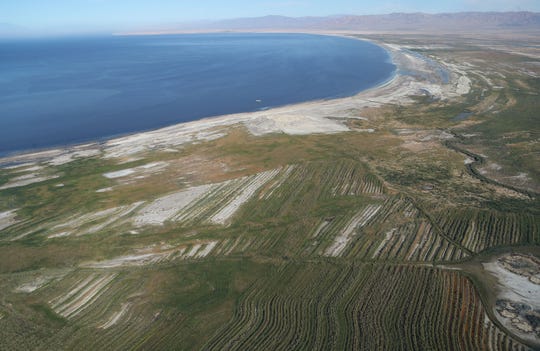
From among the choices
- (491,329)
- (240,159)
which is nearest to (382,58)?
(240,159)

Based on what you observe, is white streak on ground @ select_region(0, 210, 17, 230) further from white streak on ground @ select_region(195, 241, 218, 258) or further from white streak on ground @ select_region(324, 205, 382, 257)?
white streak on ground @ select_region(324, 205, 382, 257)

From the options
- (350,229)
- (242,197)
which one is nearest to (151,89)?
(242,197)

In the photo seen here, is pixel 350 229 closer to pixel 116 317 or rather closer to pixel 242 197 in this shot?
pixel 242 197

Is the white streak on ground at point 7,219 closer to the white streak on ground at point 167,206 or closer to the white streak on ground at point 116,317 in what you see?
the white streak on ground at point 167,206

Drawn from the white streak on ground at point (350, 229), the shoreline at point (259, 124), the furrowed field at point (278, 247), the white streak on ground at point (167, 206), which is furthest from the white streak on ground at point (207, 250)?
the shoreline at point (259, 124)

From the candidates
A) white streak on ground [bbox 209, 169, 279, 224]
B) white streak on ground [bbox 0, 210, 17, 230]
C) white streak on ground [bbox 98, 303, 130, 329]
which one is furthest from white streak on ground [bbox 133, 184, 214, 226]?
white streak on ground [bbox 0, 210, 17, 230]

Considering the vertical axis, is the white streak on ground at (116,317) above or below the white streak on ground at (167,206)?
below
